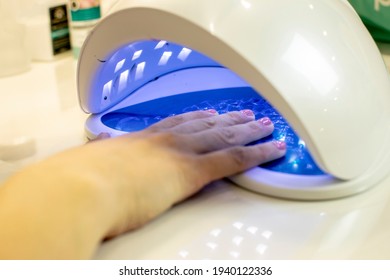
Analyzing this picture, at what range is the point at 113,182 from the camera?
1.22 feet

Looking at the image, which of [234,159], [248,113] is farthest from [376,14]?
[234,159]

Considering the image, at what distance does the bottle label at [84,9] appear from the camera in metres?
0.88

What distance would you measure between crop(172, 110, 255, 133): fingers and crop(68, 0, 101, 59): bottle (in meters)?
0.44

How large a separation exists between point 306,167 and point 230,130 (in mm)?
79

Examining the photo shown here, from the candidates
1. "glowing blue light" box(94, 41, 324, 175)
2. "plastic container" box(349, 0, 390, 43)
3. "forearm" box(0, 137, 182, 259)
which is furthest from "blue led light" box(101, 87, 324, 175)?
"plastic container" box(349, 0, 390, 43)

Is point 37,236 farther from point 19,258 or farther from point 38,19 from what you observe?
point 38,19

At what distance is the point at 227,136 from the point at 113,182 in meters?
0.14

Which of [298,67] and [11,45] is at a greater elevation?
[298,67]

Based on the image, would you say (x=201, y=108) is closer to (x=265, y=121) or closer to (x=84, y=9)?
(x=265, y=121)

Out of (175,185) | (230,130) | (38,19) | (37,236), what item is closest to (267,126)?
(230,130)

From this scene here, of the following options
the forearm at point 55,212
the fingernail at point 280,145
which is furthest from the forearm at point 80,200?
the fingernail at point 280,145

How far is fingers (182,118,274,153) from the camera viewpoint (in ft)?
1.51

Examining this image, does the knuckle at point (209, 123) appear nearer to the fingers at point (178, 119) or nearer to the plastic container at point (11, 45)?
the fingers at point (178, 119)

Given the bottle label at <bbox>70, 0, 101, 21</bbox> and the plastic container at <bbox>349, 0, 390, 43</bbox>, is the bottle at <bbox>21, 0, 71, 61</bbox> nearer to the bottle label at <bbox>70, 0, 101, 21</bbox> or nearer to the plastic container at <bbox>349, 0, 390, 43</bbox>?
the bottle label at <bbox>70, 0, 101, 21</bbox>
